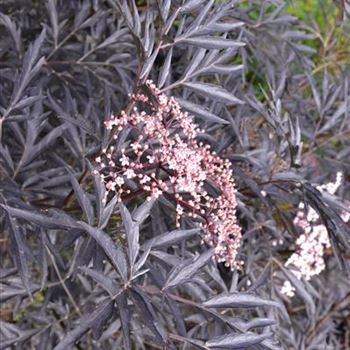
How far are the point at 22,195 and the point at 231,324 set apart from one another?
0.42m

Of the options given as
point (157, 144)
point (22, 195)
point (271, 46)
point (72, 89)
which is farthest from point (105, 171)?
point (271, 46)

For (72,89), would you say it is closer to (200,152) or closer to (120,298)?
(200,152)

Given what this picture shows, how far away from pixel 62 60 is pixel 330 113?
0.64 m

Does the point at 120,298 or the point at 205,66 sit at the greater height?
the point at 205,66

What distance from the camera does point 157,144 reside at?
0.97 m

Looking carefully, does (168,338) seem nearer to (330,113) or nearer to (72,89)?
(72,89)

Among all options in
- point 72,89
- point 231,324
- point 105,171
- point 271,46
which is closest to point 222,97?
point 105,171

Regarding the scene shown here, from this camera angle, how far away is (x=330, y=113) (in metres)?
1.58

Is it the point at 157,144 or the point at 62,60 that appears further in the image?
the point at 62,60

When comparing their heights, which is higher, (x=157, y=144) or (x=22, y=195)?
(x=157, y=144)

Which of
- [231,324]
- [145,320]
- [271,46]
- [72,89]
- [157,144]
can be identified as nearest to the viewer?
[145,320]

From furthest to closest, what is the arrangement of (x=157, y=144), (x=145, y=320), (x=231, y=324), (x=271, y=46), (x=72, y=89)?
1. (x=271, y=46)
2. (x=72, y=89)
3. (x=157, y=144)
4. (x=231, y=324)
5. (x=145, y=320)

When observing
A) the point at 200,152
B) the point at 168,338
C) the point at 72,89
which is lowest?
the point at 72,89

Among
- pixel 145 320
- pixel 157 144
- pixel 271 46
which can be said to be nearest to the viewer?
pixel 145 320
